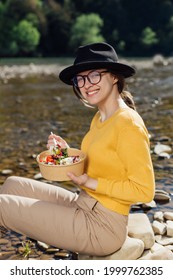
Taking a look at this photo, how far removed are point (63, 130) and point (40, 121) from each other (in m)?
1.55

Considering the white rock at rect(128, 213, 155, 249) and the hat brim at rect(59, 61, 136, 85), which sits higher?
the hat brim at rect(59, 61, 136, 85)

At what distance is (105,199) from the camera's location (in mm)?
3100

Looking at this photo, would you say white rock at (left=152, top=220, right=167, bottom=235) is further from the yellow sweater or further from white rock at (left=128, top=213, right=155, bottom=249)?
the yellow sweater

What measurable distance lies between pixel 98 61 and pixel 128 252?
148cm

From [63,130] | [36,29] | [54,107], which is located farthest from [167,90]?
[36,29]

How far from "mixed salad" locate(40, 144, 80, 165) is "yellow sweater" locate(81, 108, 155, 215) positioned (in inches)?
Answer: 5.9

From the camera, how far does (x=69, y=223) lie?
3.10 m

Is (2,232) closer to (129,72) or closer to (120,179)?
(120,179)

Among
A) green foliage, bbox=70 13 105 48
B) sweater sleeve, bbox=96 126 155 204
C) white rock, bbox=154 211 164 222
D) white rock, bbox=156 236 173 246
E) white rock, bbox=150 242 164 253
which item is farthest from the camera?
green foliage, bbox=70 13 105 48

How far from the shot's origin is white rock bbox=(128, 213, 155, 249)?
3.52 meters

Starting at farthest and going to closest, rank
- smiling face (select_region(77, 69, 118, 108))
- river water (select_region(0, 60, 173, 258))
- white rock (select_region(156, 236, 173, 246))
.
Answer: river water (select_region(0, 60, 173, 258)) → white rock (select_region(156, 236, 173, 246)) → smiling face (select_region(77, 69, 118, 108))

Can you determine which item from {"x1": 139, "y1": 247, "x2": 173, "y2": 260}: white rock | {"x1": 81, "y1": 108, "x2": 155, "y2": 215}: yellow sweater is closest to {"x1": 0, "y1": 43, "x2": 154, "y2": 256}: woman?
{"x1": 81, "y1": 108, "x2": 155, "y2": 215}: yellow sweater

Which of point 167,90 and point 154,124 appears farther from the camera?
point 167,90

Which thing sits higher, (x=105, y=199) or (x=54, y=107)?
(x=105, y=199)
